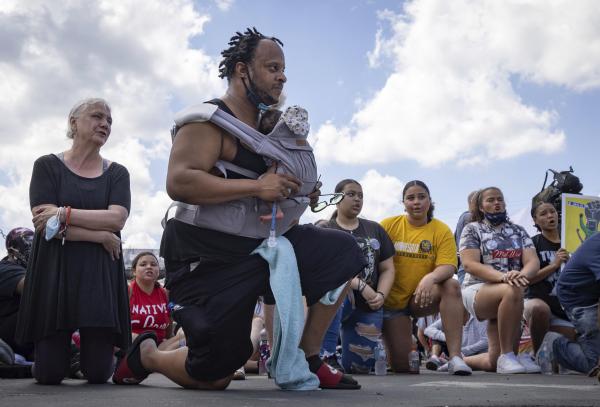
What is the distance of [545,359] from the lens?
21.5 ft

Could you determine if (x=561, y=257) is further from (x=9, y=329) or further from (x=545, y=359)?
(x=9, y=329)

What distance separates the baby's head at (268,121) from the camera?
12.8 ft

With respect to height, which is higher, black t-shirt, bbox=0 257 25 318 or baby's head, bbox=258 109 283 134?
baby's head, bbox=258 109 283 134

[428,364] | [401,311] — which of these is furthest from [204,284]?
[428,364]

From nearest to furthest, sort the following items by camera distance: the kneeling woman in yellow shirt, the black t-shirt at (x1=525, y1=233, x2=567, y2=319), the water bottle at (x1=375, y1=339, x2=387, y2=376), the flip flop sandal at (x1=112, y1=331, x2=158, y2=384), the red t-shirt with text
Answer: the flip flop sandal at (x1=112, y1=331, x2=158, y2=384) → the kneeling woman in yellow shirt → the water bottle at (x1=375, y1=339, x2=387, y2=376) → the black t-shirt at (x1=525, y1=233, x2=567, y2=319) → the red t-shirt with text

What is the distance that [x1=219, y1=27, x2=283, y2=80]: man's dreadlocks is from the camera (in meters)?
3.87

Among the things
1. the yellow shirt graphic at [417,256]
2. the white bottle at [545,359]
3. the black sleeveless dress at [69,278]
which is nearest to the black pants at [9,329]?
the black sleeveless dress at [69,278]

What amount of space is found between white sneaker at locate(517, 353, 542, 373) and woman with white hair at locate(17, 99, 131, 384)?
357cm

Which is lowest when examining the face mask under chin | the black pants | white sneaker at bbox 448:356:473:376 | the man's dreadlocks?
white sneaker at bbox 448:356:473:376

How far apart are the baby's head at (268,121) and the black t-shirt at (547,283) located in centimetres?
420

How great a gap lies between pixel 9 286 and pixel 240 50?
2754 mm

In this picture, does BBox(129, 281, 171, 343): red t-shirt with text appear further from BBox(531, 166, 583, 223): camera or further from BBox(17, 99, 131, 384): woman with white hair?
BBox(531, 166, 583, 223): camera

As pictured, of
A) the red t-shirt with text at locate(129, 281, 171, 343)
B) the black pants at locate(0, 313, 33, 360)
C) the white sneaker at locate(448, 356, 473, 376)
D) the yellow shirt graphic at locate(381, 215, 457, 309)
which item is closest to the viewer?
the black pants at locate(0, 313, 33, 360)

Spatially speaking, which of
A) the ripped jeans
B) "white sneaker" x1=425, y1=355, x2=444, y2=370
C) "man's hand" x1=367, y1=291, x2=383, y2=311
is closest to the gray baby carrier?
"man's hand" x1=367, y1=291, x2=383, y2=311
